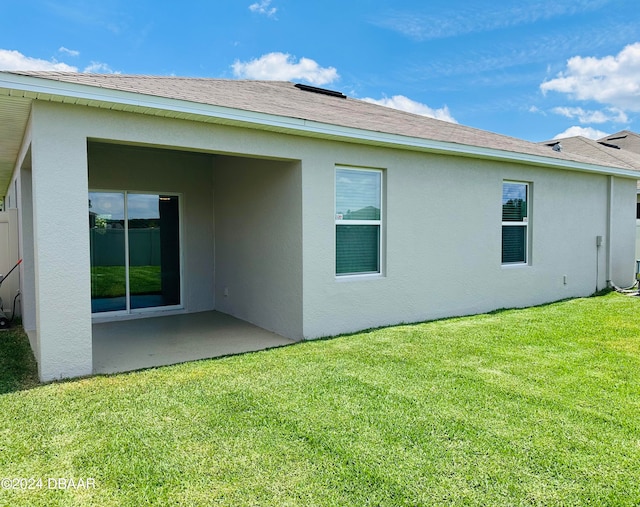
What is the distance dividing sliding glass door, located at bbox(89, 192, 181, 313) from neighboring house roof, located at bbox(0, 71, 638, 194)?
6.06ft

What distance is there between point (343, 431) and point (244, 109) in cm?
409

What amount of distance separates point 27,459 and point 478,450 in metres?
3.29

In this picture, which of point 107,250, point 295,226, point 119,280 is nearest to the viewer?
point 295,226

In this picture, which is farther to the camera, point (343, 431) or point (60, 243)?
point (60, 243)

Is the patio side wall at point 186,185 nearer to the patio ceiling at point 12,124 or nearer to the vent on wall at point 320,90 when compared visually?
the patio ceiling at point 12,124

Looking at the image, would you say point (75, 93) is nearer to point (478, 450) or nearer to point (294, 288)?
point (294, 288)

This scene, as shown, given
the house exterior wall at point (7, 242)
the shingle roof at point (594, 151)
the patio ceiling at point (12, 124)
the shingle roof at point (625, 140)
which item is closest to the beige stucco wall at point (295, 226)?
the patio ceiling at point (12, 124)

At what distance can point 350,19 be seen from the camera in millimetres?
13734

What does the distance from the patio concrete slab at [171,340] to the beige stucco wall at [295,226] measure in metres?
0.39

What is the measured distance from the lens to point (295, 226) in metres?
6.84

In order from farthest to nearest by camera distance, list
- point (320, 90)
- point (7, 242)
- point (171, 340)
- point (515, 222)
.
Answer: point (320, 90) → point (515, 222) → point (7, 242) → point (171, 340)

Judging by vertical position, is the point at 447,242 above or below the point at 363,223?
below

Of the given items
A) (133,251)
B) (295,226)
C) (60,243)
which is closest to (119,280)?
(133,251)

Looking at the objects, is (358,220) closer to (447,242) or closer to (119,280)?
(447,242)
